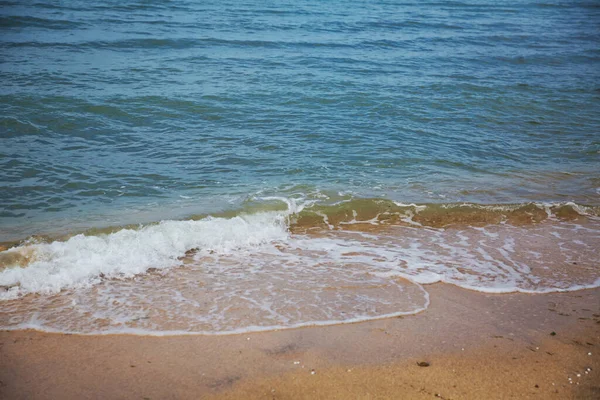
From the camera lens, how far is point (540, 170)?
29.9ft

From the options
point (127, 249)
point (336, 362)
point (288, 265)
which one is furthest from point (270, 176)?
point (336, 362)

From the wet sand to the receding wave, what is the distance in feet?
0.78

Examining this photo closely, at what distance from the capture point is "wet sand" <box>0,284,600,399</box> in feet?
12.4

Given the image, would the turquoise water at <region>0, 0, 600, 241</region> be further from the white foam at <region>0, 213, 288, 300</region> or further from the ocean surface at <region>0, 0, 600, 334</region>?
the white foam at <region>0, 213, 288, 300</region>

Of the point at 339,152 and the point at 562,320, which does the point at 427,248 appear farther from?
the point at 339,152

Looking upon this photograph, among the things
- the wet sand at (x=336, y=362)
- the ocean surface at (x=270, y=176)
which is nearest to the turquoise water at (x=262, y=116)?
the ocean surface at (x=270, y=176)

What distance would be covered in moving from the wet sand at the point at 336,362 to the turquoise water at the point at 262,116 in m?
2.81

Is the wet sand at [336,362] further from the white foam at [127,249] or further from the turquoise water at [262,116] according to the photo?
the turquoise water at [262,116]

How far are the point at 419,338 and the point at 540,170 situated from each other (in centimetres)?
585

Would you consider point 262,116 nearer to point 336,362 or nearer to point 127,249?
point 127,249

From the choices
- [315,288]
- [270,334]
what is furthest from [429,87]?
[270,334]

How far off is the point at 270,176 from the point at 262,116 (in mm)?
2784

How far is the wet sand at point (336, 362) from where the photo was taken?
3775mm

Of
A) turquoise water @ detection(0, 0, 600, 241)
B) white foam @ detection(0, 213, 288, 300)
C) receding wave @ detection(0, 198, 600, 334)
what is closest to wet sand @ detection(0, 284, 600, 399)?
receding wave @ detection(0, 198, 600, 334)
